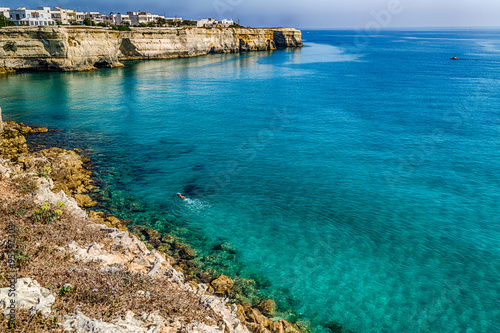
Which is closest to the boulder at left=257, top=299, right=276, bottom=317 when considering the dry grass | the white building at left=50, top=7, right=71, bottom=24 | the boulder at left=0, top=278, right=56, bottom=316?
the dry grass

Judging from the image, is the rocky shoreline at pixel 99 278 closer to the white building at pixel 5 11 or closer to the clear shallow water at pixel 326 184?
the clear shallow water at pixel 326 184

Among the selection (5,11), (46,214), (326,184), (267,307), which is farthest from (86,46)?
(267,307)

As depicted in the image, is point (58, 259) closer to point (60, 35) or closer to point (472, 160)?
point (472, 160)

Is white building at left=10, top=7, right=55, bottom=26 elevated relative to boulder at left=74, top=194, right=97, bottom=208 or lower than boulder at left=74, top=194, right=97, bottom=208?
elevated

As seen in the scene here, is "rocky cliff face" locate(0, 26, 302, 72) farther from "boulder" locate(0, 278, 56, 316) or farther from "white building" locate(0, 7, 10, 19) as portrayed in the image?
"boulder" locate(0, 278, 56, 316)

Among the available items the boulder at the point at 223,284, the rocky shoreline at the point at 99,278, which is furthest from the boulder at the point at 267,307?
the boulder at the point at 223,284

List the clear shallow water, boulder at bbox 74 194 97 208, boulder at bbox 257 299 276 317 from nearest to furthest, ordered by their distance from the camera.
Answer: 1. boulder at bbox 257 299 276 317
2. the clear shallow water
3. boulder at bbox 74 194 97 208

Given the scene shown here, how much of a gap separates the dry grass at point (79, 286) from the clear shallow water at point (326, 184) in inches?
267

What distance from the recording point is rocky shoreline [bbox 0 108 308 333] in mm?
11445

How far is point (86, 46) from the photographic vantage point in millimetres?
94250

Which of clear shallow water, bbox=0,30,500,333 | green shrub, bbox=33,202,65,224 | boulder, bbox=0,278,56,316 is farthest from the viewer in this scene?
clear shallow water, bbox=0,30,500,333

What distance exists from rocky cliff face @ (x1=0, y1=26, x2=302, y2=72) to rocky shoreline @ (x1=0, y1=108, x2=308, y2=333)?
7671 cm

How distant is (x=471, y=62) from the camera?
11844 centimetres

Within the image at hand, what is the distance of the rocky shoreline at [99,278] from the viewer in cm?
1145
